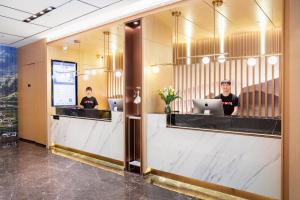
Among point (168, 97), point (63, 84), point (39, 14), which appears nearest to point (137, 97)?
point (168, 97)

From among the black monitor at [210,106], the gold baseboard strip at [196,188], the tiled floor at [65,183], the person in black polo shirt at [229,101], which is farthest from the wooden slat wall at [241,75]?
the tiled floor at [65,183]

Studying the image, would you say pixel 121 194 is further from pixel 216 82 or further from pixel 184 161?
pixel 216 82

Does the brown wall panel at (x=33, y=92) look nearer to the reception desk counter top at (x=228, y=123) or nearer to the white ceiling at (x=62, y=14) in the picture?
the white ceiling at (x=62, y=14)

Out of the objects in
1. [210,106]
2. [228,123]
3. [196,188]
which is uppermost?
[210,106]

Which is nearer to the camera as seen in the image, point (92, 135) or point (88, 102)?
point (92, 135)

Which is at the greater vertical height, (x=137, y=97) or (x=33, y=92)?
(x=33, y=92)

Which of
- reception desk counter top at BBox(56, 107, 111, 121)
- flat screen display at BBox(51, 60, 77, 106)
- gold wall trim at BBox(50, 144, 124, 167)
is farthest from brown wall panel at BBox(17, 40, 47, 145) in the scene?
reception desk counter top at BBox(56, 107, 111, 121)

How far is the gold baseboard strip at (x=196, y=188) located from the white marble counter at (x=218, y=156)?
0.50ft

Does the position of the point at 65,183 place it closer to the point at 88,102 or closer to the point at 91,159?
the point at 91,159

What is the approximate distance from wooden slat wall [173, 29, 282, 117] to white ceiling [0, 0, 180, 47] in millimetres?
1547

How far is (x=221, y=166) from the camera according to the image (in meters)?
3.48

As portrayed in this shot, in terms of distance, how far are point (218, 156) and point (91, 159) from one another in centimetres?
304

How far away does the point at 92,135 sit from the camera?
17.6 ft

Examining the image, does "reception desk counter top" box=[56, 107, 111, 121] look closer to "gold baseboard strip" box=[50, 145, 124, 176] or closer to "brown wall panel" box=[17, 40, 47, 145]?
"brown wall panel" box=[17, 40, 47, 145]
